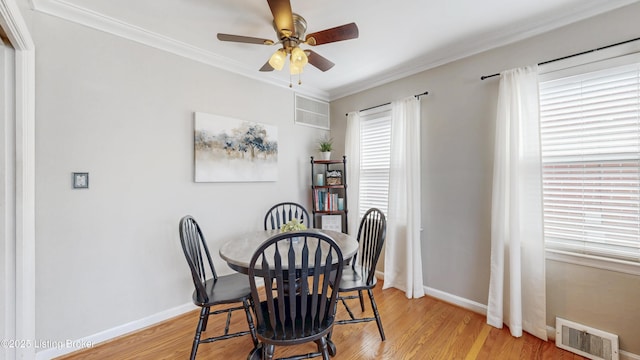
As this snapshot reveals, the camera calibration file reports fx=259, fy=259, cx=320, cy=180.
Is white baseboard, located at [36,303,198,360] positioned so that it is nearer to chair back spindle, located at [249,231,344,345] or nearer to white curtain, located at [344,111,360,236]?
chair back spindle, located at [249,231,344,345]

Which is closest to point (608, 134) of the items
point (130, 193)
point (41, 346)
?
point (130, 193)

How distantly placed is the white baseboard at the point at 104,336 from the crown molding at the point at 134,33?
2386mm

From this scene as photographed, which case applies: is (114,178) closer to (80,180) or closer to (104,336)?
(80,180)

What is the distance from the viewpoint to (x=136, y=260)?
2.23 meters

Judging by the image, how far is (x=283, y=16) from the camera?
1.59 metres

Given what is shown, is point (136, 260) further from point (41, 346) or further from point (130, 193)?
point (41, 346)

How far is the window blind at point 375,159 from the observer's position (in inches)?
128

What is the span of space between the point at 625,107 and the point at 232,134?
3.24 meters

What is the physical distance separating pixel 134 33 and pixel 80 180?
1289 millimetres

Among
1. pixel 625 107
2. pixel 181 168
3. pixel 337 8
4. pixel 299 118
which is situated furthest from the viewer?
pixel 299 118

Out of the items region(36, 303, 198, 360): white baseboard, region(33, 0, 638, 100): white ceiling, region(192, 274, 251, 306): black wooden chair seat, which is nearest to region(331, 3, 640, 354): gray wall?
region(33, 0, 638, 100): white ceiling

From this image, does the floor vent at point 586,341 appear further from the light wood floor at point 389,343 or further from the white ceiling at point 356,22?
the white ceiling at point 356,22

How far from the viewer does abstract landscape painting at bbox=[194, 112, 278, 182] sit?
8.61 ft

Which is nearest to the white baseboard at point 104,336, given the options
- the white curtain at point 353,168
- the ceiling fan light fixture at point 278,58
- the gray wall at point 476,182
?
the white curtain at point 353,168
